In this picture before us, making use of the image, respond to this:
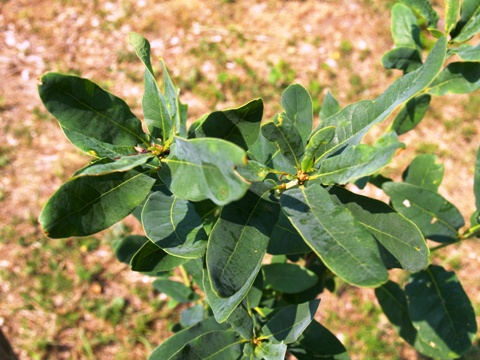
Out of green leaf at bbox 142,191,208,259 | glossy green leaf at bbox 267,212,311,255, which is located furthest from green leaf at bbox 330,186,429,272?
green leaf at bbox 142,191,208,259

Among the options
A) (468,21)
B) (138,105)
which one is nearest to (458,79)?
(468,21)

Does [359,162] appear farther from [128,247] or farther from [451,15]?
[128,247]

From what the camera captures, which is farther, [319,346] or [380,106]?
[319,346]

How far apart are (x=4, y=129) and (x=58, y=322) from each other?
5.89ft

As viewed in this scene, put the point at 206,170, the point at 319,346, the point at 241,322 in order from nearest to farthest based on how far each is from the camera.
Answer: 1. the point at 206,170
2. the point at 241,322
3. the point at 319,346

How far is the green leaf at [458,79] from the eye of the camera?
1557mm

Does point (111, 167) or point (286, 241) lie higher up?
point (111, 167)

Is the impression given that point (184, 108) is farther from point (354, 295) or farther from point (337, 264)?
point (354, 295)

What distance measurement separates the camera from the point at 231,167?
0.82 metres

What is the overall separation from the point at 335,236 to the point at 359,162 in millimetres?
146

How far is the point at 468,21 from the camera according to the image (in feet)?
5.02

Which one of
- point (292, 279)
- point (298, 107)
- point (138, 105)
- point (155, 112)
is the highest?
point (155, 112)

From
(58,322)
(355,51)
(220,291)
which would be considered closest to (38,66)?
(58,322)

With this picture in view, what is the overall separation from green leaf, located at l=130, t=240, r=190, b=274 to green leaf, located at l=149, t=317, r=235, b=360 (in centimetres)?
25
